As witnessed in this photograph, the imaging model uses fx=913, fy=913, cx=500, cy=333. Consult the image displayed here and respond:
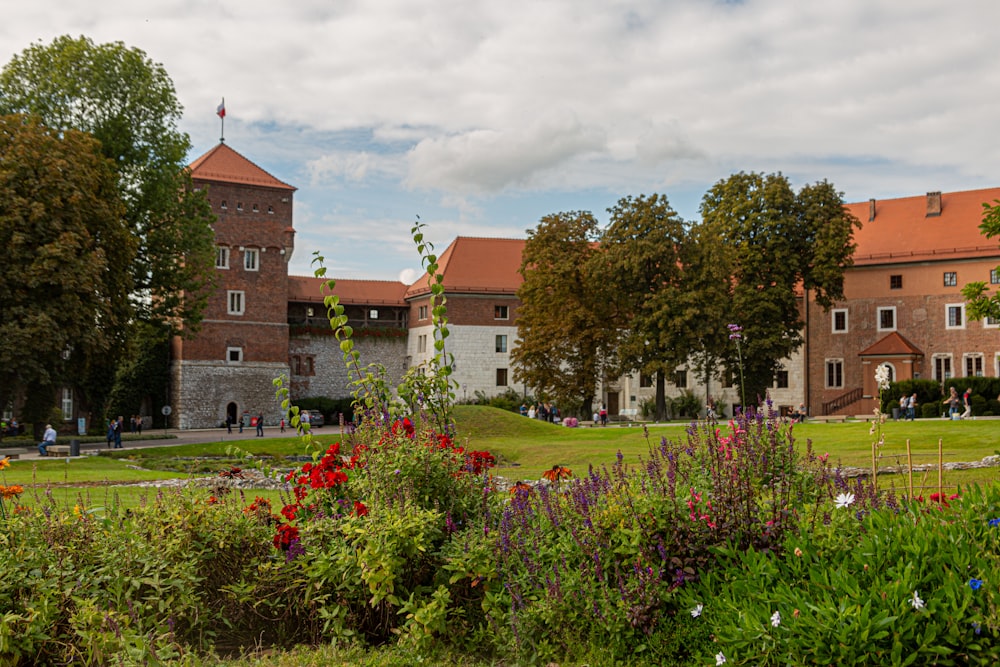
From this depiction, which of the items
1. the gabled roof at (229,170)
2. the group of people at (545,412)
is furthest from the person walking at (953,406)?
the gabled roof at (229,170)

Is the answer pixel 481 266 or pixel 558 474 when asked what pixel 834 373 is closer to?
pixel 481 266

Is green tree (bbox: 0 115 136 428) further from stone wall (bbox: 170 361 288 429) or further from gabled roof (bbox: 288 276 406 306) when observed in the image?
gabled roof (bbox: 288 276 406 306)

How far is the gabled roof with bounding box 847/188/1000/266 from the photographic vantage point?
50.2 meters

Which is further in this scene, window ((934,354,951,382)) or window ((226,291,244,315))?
window ((226,291,244,315))

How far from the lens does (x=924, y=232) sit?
5184 cm

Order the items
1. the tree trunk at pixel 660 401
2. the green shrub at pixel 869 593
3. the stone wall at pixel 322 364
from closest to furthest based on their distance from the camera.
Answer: the green shrub at pixel 869 593
the tree trunk at pixel 660 401
the stone wall at pixel 322 364

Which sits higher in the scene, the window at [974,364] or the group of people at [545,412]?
the window at [974,364]

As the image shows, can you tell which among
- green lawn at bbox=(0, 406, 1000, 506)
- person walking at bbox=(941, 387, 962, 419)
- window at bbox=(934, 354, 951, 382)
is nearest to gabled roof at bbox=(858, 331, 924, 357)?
window at bbox=(934, 354, 951, 382)

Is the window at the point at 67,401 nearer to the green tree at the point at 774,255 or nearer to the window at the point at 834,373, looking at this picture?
the green tree at the point at 774,255

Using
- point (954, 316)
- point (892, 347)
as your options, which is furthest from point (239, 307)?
point (954, 316)

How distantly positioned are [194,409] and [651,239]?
2933cm

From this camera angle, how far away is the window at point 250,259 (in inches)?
2229

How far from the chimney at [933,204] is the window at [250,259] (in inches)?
1582

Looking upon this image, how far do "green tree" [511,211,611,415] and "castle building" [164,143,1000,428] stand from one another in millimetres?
6182
